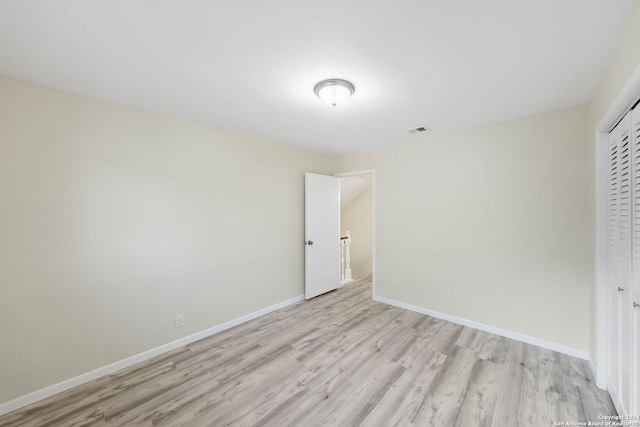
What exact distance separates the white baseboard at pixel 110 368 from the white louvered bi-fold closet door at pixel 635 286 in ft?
10.2

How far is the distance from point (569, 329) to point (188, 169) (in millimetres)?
4003

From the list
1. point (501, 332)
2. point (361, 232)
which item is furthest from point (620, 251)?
point (361, 232)

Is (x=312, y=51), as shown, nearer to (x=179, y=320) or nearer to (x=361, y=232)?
(x=179, y=320)

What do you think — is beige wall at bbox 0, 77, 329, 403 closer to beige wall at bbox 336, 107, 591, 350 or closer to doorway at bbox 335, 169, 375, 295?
beige wall at bbox 336, 107, 591, 350

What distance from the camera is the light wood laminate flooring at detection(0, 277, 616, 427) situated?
1.64 m

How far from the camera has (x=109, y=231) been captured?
2098 millimetres

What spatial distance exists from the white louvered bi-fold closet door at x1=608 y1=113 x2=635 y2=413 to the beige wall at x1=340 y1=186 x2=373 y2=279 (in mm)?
4377

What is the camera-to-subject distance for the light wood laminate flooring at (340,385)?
1.64 meters

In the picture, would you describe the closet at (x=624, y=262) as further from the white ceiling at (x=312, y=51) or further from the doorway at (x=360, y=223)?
the doorway at (x=360, y=223)

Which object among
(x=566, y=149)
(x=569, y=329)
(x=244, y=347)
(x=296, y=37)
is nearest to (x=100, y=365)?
(x=244, y=347)

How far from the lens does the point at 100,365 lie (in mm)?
2057

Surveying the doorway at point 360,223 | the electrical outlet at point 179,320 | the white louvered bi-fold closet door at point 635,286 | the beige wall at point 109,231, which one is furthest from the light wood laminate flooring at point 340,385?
the doorway at point 360,223

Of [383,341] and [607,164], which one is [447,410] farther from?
[607,164]

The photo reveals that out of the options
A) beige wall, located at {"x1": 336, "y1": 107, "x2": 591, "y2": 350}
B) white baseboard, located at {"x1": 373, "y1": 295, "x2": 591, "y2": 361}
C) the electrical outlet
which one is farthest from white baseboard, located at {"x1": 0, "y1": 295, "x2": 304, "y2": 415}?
beige wall, located at {"x1": 336, "y1": 107, "x2": 591, "y2": 350}
